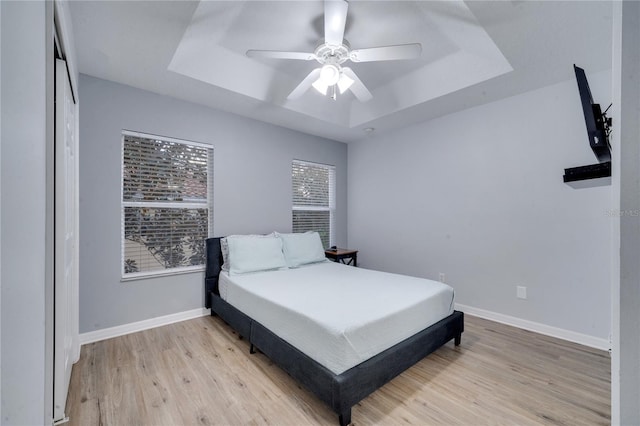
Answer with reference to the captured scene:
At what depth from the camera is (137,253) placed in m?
2.91

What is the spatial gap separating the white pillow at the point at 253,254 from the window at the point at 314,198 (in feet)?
3.22

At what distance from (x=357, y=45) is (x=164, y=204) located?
2.60m

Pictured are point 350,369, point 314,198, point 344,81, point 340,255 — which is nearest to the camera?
point 350,369

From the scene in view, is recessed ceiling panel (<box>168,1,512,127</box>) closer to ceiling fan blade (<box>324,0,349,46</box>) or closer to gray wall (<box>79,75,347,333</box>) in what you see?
ceiling fan blade (<box>324,0,349,46</box>)

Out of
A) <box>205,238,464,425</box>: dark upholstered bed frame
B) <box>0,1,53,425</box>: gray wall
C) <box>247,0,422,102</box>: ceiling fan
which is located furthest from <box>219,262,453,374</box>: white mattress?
<box>247,0,422,102</box>: ceiling fan

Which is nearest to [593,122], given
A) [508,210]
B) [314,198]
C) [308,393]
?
[508,210]

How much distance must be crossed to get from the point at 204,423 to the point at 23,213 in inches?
60.0

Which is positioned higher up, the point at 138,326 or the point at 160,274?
the point at 160,274

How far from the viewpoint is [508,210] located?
10.1ft

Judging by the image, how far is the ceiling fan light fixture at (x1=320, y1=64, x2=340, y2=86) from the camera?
2234 millimetres

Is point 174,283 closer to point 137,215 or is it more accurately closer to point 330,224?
point 137,215

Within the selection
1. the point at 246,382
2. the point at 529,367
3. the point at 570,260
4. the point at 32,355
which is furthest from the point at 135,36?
the point at 570,260

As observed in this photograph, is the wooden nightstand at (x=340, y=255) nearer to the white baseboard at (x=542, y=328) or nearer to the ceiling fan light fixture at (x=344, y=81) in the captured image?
the white baseboard at (x=542, y=328)

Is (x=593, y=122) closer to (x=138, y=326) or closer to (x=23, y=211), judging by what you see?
(x=23, y=211)
